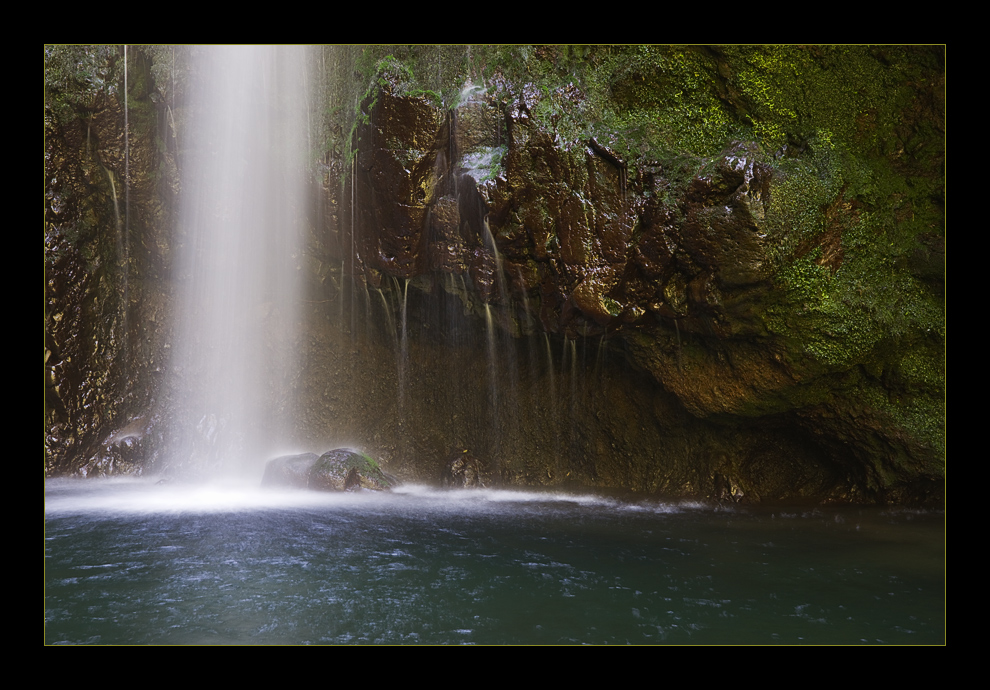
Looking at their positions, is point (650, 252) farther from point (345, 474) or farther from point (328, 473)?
point (328, 473)

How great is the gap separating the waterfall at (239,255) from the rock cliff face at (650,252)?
2.88ft

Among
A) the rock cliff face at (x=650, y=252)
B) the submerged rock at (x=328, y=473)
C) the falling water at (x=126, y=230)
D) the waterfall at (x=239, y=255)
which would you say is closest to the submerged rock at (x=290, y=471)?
the submerged rock at (x=328, y=473)

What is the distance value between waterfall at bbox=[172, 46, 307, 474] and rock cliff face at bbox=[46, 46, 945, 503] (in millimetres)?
878

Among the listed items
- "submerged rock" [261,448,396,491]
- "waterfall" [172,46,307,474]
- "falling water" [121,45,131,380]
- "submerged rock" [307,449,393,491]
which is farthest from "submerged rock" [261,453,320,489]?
"falling water" [121,45,131,380]

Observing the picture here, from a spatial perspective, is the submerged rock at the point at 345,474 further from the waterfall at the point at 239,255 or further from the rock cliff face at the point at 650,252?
the waterfall at the point at 239,255

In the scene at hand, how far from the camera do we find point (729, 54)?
1130 cm

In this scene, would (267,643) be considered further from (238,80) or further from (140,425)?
(238,80)

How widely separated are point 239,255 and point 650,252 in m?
8.56

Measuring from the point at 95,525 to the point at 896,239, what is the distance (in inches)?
479

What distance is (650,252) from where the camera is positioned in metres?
11.1

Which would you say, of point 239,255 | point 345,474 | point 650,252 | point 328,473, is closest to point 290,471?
point 328,473

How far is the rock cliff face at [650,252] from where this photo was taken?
1071 centimetres

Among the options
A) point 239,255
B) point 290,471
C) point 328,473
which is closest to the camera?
point 328,473

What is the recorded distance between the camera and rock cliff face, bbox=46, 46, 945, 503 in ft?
35.1
